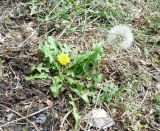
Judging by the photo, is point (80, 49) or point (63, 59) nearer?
point (63, 59)

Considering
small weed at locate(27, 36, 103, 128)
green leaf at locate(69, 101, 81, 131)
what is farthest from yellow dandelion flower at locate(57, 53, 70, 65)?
green leaf at locate(69, 101, 81, 131)

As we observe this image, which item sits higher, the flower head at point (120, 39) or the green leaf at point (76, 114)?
the flower head at point (120, 39)

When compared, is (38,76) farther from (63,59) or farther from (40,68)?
(63,59)

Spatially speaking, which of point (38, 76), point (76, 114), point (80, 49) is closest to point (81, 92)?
point (76, 114)

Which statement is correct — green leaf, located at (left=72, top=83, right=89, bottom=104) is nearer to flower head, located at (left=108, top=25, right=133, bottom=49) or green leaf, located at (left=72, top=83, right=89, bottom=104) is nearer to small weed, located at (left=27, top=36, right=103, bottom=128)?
small weed, located at (left=27, top=36, right=103, bottom=128)

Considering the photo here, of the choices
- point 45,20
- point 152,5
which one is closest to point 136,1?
point 152,5

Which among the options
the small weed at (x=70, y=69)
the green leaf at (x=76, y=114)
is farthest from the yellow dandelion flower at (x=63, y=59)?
the green leaf at (x=76, y=114)

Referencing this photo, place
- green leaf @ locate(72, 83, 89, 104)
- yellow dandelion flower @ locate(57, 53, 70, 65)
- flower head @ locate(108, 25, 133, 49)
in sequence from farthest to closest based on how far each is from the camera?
flower head @ locate(108, 25, 133, 49) → yellow dandelion flower @ locate(57, 53, 70, 65) → green leaf @ locate(72, 83, 89, 104)

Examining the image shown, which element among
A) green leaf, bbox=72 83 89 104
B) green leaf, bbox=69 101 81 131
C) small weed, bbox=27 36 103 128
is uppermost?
small weed, bbox=27 36 103 128

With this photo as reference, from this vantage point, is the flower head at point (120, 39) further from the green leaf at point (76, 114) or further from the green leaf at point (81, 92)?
the green leaf at point (76, 114)
